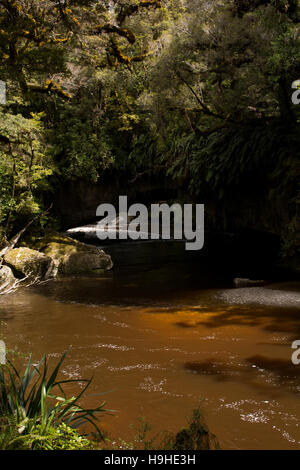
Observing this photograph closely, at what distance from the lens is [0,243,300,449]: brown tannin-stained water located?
3.67m

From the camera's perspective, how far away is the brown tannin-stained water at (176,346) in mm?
3670

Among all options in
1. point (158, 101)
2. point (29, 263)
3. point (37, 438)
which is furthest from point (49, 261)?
point (37, 438)

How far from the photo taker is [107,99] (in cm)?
1555

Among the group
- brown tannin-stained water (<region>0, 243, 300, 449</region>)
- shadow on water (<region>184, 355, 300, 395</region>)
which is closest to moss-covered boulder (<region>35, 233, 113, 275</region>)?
brown tannin-stained water (<region>0, 243, 300, 449</region>)

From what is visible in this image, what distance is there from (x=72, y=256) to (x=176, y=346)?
7125 mm

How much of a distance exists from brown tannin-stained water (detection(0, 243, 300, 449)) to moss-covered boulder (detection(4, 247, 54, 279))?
609 mm

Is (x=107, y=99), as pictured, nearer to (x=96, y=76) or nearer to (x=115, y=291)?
(x=96, y=76)

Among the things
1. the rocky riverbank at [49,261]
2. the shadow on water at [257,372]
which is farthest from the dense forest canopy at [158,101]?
the shadow on water at [257,372]

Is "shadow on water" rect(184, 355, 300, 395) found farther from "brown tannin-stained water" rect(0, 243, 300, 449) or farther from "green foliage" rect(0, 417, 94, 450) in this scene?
"green foliage" rect(0, 417, 94, 450)

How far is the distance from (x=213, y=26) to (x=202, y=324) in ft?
25.8

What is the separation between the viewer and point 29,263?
10.8 meters

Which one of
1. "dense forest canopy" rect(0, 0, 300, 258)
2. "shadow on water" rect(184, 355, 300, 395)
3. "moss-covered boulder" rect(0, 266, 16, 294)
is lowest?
"shadow on water" rect(184, 355, 300, 395)

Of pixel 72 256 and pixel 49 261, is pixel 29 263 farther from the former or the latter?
pixel 72 256

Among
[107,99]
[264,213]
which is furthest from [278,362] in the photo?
[107,99]
